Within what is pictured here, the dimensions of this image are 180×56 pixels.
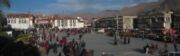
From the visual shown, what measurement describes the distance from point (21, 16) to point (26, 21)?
2447 mm

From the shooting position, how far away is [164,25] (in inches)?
3755

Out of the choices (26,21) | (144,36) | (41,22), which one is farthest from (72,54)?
(41,22)

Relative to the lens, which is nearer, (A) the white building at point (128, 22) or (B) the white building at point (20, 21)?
(B) the white building at point (20, 21)

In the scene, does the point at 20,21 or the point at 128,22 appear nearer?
the point at 20,21

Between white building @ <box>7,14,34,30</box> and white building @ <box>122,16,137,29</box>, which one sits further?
white building @ <box>122,16,137,29</box>

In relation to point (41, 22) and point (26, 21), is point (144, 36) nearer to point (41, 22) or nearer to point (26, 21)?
point (26, 21)

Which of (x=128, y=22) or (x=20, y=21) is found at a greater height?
(x=20, y=21)

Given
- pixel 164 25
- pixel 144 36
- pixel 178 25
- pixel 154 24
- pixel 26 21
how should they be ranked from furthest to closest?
1. pixel 26 21
2. pixel 154 24
3. pixel 164 25
4. pixel 178 25
5. pixel 144 36

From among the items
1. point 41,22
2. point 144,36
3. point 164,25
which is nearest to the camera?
point 144,36

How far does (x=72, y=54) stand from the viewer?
25906mm

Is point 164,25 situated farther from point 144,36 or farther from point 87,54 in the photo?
point 87,54

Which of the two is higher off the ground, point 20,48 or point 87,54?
point 20,48

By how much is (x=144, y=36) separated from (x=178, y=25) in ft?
85.2

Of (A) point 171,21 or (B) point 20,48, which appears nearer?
(B) point 20,48
